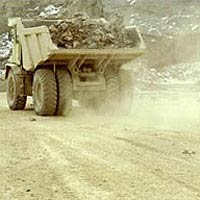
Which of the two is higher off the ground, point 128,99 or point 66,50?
point 66,50

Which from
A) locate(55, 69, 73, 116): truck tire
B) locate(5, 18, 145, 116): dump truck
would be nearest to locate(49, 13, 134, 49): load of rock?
locate(5, 18, 145, 116): dump truck

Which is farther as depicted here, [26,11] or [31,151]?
[26,11]

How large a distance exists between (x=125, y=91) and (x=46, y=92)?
2010 mm

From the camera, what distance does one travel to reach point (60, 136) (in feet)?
37.6

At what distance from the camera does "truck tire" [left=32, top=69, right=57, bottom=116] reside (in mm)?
14750

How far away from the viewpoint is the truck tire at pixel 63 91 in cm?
1472

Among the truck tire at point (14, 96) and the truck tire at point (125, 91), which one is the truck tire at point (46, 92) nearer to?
the truck tire at point (14, 96)

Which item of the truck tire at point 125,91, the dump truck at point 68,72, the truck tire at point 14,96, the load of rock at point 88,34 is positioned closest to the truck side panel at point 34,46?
the dump truck at point 68,72

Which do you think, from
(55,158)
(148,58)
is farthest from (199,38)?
(55,158)

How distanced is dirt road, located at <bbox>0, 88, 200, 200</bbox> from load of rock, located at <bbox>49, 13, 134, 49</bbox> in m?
1.65

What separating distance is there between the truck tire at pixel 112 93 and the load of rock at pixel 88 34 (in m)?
0.87

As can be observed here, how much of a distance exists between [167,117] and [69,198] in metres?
8.03

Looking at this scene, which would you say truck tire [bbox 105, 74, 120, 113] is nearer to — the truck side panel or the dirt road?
the dirt road

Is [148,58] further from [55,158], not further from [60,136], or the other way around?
[55,158]
